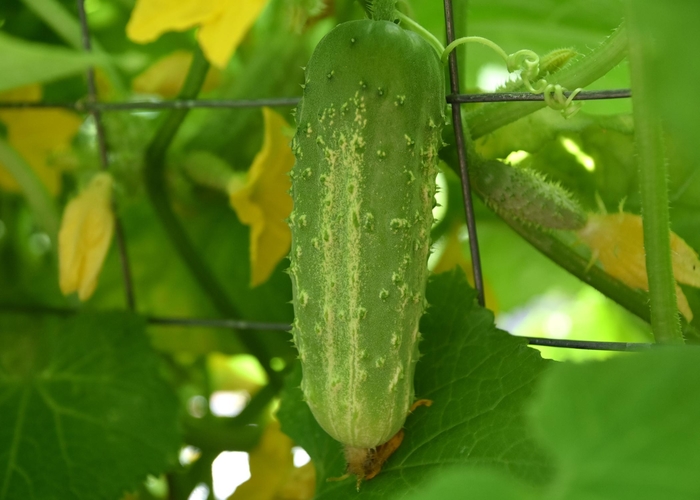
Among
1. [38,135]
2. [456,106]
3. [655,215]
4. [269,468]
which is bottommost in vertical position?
[269,468]

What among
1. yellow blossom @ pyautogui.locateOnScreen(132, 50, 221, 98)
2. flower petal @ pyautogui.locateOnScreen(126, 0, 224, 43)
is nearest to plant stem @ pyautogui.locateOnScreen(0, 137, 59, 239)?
yellow blossom @ pyautogui.locateOnScreen(132, 50, 221, 98)

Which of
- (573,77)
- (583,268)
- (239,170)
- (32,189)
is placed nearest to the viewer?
(573,77)

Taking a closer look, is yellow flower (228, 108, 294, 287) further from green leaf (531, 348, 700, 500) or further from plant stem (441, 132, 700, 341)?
green leaf (531, 348, 700, 500)

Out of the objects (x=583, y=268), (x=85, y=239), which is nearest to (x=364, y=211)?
(x=583, y=268)

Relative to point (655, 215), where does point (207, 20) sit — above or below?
above

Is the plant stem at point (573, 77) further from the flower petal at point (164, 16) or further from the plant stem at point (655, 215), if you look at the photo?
the flower petal at point (164, 16)

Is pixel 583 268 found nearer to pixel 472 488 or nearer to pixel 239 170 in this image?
pixel 472 488

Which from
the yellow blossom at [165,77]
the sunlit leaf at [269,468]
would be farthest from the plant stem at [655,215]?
the yellow blossom at [165,77]
